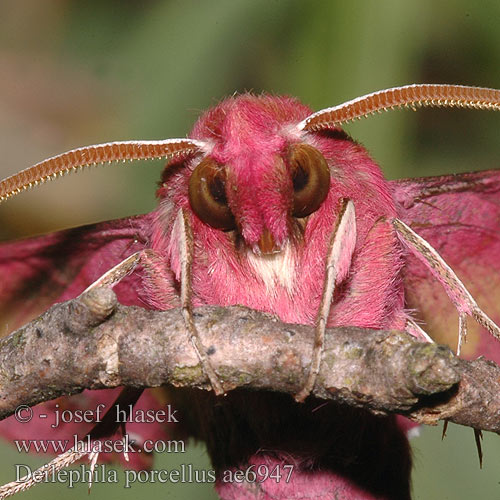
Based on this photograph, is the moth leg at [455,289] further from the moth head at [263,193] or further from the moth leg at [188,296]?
the moth leg at [188,296]

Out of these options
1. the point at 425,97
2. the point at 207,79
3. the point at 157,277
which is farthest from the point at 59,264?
the point at 425,97

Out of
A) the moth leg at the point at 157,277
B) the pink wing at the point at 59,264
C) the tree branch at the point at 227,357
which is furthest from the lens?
the pink wing at the point at 59,264

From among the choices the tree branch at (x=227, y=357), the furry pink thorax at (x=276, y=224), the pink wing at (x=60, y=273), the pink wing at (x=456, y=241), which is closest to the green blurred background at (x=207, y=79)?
the pink wing at (x=60, y=273)

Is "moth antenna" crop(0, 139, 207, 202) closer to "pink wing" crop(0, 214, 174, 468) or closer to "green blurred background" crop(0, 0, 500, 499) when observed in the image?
"pink wing" crop(0, 214, 174, 468)

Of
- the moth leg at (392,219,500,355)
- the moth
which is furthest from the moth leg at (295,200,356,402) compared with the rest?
the moth leg at (392,219,500,355)

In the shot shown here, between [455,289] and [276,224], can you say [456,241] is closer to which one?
[455,289]
